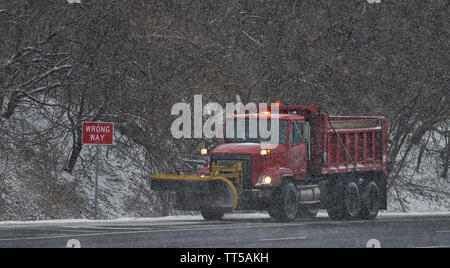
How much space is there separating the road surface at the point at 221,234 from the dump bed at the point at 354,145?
7.79 feet

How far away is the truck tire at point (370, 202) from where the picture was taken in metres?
27.8

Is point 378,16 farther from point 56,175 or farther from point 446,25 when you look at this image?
point 56,175

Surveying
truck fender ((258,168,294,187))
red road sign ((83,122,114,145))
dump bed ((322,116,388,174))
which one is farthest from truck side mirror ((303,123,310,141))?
red road sign ((83,122,114,145))

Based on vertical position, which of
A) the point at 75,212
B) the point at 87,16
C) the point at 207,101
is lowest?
the point at 75,212

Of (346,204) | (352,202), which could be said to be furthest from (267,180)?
(352,202)

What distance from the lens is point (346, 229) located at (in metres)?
21.9

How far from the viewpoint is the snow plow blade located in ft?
76.0

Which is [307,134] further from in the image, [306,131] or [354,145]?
[354,145]

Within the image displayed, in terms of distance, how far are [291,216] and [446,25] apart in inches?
670

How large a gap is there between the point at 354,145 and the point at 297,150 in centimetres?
296

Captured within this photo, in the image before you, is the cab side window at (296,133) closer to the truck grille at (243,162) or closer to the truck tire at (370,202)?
the truck grille at (243,162)

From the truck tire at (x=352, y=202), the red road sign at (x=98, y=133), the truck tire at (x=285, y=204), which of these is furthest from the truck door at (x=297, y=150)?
the red road sign at (x=98, y=133)

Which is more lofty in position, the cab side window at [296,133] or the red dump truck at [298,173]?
the cab side window at [296,133]

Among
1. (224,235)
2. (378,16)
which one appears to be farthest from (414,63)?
(224,235)
